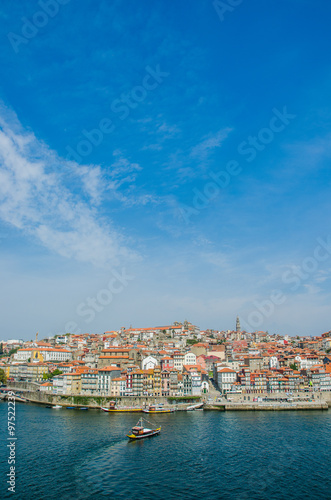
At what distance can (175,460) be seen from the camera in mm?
29688

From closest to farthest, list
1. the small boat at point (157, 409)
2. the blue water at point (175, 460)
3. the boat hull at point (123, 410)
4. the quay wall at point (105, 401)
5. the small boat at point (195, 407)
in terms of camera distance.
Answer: the blue water at point (175, 460) < the small boat at point (157, 409) < the boat hull at point (123, 410) < the small boat at point (195, 407) < the quay wall at point (105, 401)

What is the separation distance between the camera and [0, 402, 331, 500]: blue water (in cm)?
2334

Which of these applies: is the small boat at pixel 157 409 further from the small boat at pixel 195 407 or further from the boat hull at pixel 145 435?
the boat hull at pixel 145 435

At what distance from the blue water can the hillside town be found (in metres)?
19.2

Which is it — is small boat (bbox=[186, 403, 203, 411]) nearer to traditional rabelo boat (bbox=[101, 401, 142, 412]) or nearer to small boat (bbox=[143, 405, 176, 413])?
small boat (bbox=[143, 405, 176, 413])

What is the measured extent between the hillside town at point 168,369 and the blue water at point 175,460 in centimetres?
1917

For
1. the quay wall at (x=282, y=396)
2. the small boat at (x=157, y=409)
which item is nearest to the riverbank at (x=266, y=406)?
the quay wall at (x=282, y=396)

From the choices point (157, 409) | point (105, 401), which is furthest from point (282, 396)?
point (105, 401)

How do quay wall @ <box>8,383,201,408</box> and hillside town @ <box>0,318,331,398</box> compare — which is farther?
hillside town @ <box>0,318,331,398</box>

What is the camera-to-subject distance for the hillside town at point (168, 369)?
66125 mm

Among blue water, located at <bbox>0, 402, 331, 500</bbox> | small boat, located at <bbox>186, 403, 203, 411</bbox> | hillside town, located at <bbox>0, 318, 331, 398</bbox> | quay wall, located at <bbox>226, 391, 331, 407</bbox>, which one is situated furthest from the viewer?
hillside town, located at <bbox>0, 318, 331, 398</bbox>

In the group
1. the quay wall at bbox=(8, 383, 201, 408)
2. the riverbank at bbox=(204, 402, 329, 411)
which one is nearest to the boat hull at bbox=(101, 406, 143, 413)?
the quay wall at bbox=(8, 383, 201, 408)

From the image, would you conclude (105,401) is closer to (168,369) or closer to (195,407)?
(195,407)

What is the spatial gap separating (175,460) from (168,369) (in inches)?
1801
